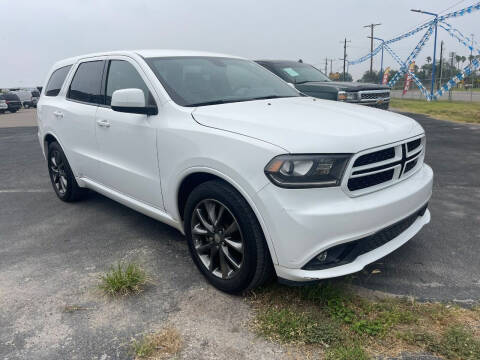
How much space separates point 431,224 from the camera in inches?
167

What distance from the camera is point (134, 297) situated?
9.75 ft

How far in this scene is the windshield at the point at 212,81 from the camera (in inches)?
131

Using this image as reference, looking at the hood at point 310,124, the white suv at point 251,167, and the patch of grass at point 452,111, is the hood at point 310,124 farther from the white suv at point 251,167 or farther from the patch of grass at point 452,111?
the patch of grass at point 452,111

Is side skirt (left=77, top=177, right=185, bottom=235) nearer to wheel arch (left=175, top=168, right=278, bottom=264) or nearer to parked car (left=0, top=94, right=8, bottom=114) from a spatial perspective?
wheel arch (left=175, top=168, right=278, bottom=264)

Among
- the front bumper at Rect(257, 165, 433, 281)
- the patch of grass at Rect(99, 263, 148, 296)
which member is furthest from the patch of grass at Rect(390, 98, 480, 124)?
the patch of grass at Rect(99, 263, 148, 296)

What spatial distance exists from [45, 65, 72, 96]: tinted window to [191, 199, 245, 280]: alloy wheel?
9.93ft

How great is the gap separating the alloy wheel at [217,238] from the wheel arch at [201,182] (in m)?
0.18

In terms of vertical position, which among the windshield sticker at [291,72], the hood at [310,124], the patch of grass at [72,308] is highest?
the windshield sticker at [291,72]

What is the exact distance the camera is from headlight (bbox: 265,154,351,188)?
238cm

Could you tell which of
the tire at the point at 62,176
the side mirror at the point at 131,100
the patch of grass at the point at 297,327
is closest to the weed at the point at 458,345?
the patch of grass at the point at 297,327

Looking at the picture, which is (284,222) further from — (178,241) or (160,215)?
(178,241)

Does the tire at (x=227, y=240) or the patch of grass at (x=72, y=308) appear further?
the patch of grass at (x=72, y=308)

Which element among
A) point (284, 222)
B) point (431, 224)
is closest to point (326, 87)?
point (431, 224)

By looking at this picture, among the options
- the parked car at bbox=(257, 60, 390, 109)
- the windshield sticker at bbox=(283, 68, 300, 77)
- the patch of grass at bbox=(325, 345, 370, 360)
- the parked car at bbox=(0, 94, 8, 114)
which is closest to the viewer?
the patch of grass at bbox=(325, 345, 370, 360)
